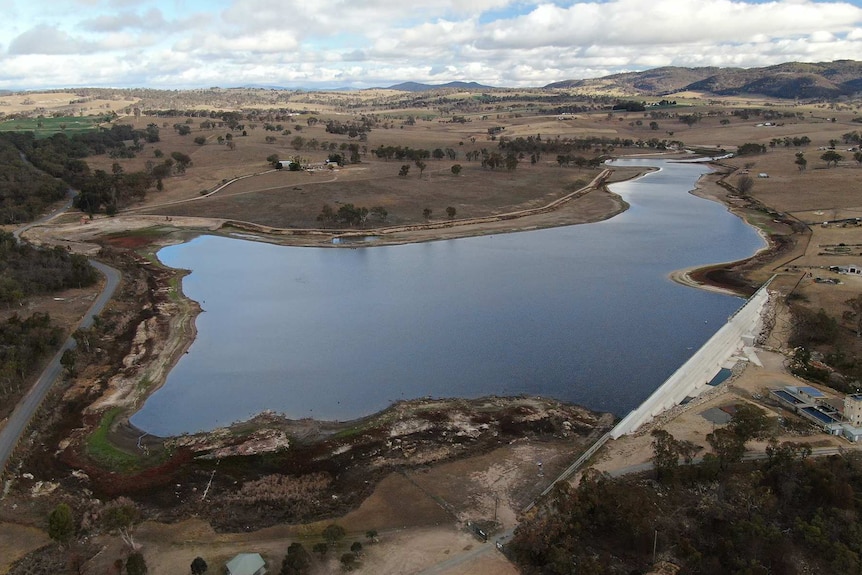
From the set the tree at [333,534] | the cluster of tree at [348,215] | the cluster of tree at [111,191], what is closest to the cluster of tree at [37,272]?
the cluster of tree at [111,191]

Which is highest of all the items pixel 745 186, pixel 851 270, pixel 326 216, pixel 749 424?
pixel 745 186

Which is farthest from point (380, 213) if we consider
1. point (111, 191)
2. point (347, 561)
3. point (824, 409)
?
point (347, 561)

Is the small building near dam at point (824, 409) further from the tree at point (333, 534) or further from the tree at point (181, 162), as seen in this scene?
the tree at point (181, 162)

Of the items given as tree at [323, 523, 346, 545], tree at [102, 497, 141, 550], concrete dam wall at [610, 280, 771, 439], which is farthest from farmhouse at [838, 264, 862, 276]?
tree at [102, 497, 141, 550]

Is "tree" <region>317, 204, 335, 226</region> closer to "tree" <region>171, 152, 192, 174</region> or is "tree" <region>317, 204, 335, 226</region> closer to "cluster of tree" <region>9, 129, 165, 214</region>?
"cluster of tree" <region>9, 129, 165, 214</region>

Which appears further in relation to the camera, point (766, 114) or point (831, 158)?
point (766, 114)

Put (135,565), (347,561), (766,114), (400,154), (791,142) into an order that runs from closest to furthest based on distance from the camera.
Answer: (135,565)
(347,561)
(400,154)
(791,142)
(766,114)

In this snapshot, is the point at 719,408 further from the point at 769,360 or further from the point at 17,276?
the point at 17,276

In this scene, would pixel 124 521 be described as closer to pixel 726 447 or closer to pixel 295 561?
pixel 295 561
